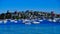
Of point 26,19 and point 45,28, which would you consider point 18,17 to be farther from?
point 45,28

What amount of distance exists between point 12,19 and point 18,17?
0.11 m

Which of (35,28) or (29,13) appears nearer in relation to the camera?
(29,13)

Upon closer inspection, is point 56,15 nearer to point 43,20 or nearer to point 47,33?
point 43,20

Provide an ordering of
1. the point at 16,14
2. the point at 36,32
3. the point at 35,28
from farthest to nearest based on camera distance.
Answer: the point at 35,28
the point at 36,32
the point at 16,14

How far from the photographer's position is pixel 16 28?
392 cm

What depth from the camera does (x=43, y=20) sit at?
10.7 feet

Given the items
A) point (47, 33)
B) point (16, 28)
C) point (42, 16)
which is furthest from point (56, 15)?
point (16, 28)

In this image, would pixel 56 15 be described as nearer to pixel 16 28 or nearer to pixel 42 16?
pixel 42 16

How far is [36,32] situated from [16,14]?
0.59 m

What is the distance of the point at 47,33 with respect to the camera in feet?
11.3

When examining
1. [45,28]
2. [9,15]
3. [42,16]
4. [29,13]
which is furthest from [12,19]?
[45,28]

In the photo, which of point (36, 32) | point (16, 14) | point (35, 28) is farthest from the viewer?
point (35, 28)

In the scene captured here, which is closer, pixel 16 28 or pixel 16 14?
pixel 16 14

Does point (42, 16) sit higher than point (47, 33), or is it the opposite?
point (42, 16)
